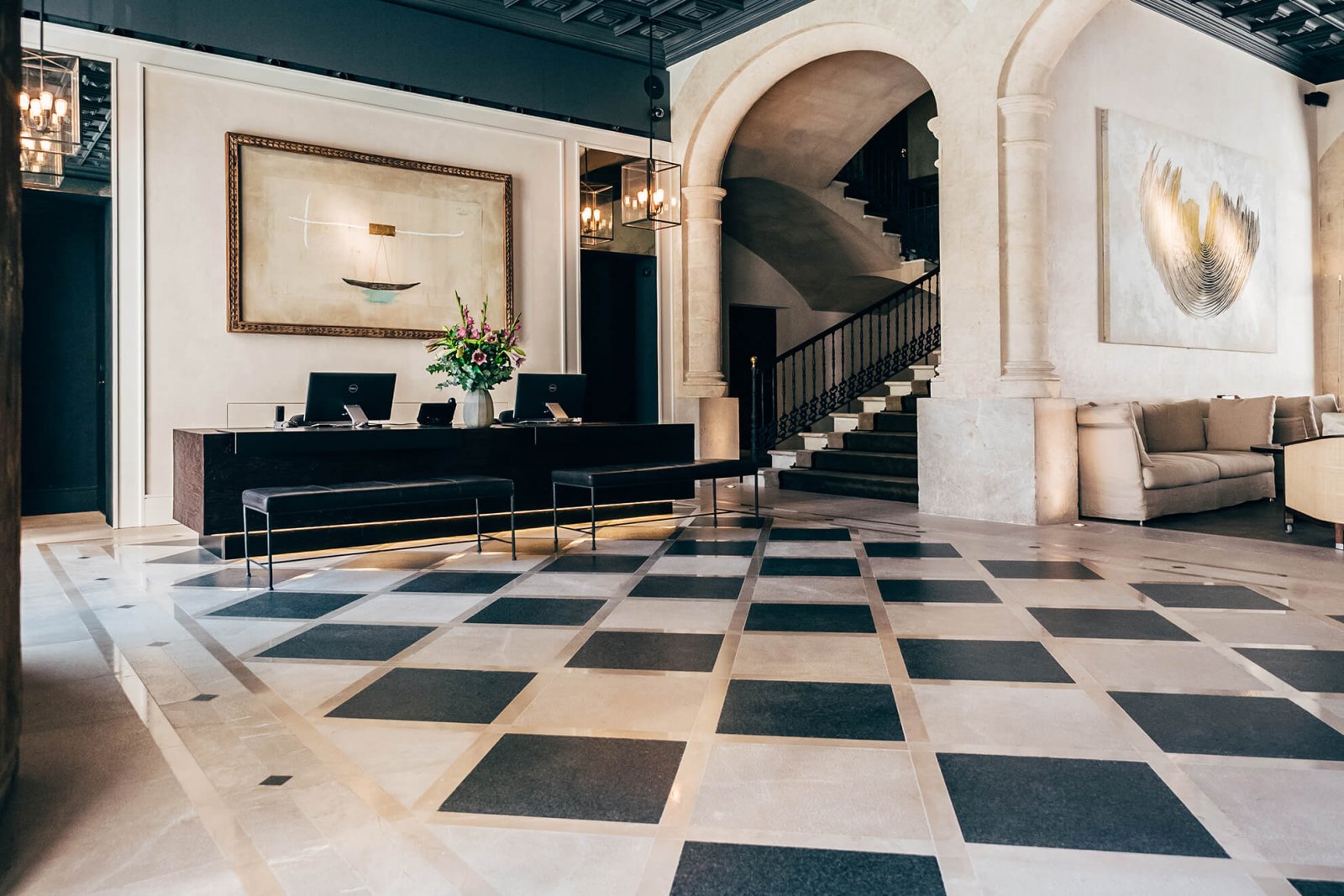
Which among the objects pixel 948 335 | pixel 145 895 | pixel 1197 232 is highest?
pixel 1197 232

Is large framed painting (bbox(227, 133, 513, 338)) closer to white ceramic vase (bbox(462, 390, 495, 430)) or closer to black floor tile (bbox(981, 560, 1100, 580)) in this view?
white ceramic vase (bbox(462, 390, 495, 430))

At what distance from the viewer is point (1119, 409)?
6152 millimetres

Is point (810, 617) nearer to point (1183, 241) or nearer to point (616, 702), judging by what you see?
point (616, 702)

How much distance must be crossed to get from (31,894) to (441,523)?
4.20 metres

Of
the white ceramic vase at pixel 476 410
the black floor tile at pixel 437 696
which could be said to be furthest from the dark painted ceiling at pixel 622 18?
the black floor tile at pixel 437 696

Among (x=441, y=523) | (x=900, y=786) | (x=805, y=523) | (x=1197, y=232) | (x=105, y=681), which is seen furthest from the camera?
(x=1197, y=232)

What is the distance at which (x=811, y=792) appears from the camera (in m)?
1.89

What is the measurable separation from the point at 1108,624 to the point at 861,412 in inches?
240

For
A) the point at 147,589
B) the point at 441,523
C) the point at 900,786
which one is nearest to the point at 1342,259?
the point at 441,523

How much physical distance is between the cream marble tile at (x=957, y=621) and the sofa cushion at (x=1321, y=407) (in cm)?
635

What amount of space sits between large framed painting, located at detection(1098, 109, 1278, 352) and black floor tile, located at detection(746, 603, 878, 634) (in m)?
4.79

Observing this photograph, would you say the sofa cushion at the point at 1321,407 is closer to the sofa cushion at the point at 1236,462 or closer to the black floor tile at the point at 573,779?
the sofa cushion at the point at 1236,462

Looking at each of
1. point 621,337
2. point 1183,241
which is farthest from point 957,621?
point 621,337

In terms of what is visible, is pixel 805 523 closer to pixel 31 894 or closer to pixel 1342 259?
pixel 31 894
